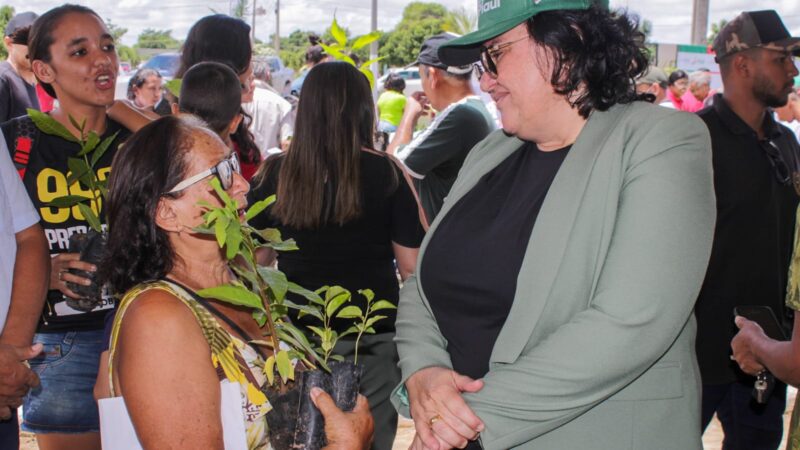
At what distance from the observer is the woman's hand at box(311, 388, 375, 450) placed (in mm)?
1692

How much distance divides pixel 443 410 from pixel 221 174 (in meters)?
0.77

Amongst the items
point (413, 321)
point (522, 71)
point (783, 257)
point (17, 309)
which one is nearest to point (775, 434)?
point (783, 257)

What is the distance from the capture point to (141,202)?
1882 millimetres

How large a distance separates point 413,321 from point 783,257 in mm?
2209

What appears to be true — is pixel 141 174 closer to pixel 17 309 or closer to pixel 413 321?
pixel 413 321

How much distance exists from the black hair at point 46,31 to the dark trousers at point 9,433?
132cm

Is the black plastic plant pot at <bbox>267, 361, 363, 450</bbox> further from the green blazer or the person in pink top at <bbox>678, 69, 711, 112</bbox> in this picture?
the person in pink top at <bbox>678, 69, 711, 112</bbox>

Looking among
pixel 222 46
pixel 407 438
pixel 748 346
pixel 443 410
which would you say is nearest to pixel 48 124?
pixel 222 46

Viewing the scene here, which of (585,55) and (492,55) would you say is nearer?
(585,55)

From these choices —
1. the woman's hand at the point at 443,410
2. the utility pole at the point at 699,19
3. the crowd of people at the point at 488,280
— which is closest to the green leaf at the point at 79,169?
the crowd of people at the point at 488,280

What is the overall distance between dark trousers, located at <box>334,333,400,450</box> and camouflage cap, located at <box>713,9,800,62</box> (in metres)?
2.14

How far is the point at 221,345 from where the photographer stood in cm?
175

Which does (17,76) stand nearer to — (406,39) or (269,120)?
(269,120)

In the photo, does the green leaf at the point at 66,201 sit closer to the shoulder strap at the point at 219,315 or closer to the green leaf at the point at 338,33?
the shoulder strap at the point at 219,315
